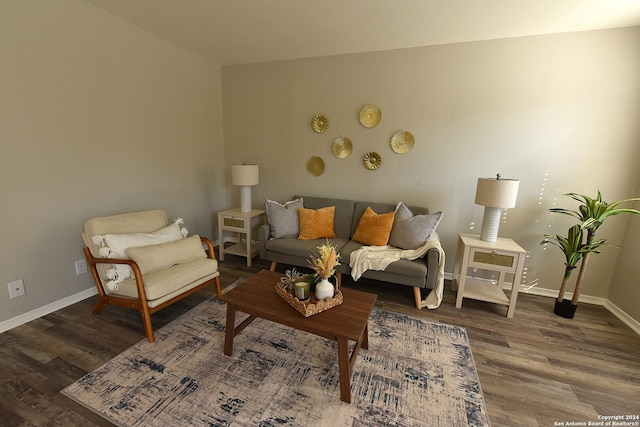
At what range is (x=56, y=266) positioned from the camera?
2359mm

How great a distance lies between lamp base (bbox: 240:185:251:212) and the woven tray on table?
2.01 meters

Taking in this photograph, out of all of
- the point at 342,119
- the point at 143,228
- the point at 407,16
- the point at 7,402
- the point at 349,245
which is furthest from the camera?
the point at 342,119

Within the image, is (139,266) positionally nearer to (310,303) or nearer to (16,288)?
(16,288)

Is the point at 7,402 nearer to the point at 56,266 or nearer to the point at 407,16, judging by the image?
the point at 56,266

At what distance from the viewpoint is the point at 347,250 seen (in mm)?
2822

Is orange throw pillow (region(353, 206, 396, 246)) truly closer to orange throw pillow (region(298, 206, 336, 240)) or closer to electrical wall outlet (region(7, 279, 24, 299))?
orange throw pillow (region(298, 206, 336, 240))

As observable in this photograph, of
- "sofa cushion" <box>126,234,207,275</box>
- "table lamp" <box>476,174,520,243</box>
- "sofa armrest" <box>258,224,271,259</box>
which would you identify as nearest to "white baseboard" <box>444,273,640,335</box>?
"table lamp" <box>476,174,520,243</box>

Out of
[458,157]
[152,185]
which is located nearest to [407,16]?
[458,157]

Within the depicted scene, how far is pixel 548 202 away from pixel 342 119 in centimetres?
236

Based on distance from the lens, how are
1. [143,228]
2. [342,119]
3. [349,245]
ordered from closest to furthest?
[143,228] < [349,245] < [342,119]

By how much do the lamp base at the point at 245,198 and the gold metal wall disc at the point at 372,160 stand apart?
1551 millimetres

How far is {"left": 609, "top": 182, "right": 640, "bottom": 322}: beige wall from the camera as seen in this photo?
7.90 ft

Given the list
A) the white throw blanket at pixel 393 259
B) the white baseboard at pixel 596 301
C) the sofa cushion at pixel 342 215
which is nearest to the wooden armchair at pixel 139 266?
the white throw blanket at pixel 393 259

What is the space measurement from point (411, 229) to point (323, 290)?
4.50 feet
